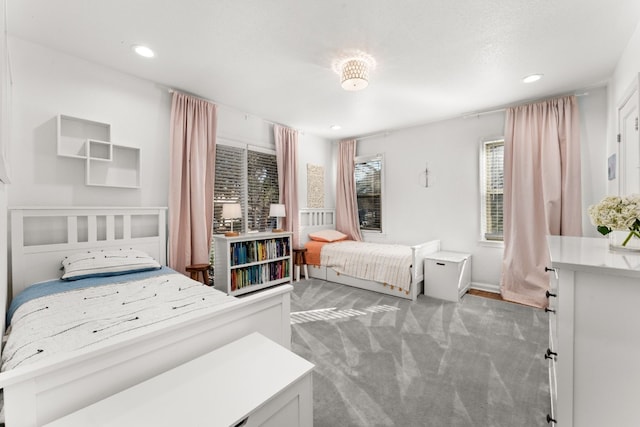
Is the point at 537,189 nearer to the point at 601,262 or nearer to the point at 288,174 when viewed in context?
the point at 601,262

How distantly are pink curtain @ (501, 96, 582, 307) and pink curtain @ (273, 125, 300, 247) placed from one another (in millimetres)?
2994

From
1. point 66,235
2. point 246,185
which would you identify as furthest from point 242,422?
point 246,185

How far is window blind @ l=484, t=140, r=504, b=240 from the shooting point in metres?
3.73

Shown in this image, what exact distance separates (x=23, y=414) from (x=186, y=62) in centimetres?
269

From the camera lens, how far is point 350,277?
13.1ft

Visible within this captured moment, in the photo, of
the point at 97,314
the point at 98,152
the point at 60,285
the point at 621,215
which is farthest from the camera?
the point at 98,152

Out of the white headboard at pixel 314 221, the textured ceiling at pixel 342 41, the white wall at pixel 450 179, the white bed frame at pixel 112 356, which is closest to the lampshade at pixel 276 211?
the white headboard at pixel 314 221

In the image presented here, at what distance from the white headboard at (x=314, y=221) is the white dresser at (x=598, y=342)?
3811 millimetres

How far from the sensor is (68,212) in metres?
2.37

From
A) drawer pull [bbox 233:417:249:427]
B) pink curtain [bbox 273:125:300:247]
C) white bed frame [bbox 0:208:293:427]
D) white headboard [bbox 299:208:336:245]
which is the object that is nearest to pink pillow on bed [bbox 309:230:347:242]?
white headboard [bbox 299:208:336:245]

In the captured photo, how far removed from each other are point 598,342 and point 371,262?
2.73m

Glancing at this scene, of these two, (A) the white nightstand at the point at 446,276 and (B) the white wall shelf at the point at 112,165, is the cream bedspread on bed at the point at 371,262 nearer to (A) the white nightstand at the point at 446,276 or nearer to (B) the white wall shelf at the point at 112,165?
(A) the white nightstand at the point at 446,276

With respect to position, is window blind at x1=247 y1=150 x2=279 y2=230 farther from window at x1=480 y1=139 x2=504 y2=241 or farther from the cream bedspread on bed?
window at x1=480 y1=139 x2=504 y2=241

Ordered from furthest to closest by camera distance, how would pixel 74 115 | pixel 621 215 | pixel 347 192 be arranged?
pixel 347 192
pixel 74 115
pixel 621 215
